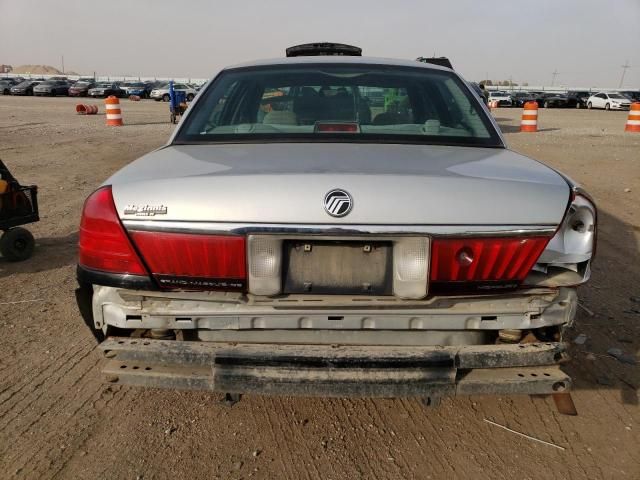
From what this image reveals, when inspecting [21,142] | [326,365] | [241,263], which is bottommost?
[21,142]

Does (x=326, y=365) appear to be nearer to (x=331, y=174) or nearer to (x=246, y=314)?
(x=246, y=314)

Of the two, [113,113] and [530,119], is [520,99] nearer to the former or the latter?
[530,119]

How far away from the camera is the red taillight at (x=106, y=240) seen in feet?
6.86

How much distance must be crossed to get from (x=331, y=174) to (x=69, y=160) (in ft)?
34.6

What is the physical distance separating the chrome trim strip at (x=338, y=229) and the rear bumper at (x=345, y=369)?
0.47 meters

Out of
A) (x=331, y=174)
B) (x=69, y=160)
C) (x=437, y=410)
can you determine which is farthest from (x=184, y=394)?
(x=69, y=160)

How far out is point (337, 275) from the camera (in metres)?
2.08

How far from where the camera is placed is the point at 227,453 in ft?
8.18

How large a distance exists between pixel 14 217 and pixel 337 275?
4.12 metres

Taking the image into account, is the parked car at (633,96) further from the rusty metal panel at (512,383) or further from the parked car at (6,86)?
the parked car at (6,86)

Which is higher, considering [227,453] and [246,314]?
[246,314]

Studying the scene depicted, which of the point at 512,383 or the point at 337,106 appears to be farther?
the point at 337,106

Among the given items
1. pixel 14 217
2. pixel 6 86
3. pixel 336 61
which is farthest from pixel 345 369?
pixel 6 86

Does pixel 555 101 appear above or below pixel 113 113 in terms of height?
below
